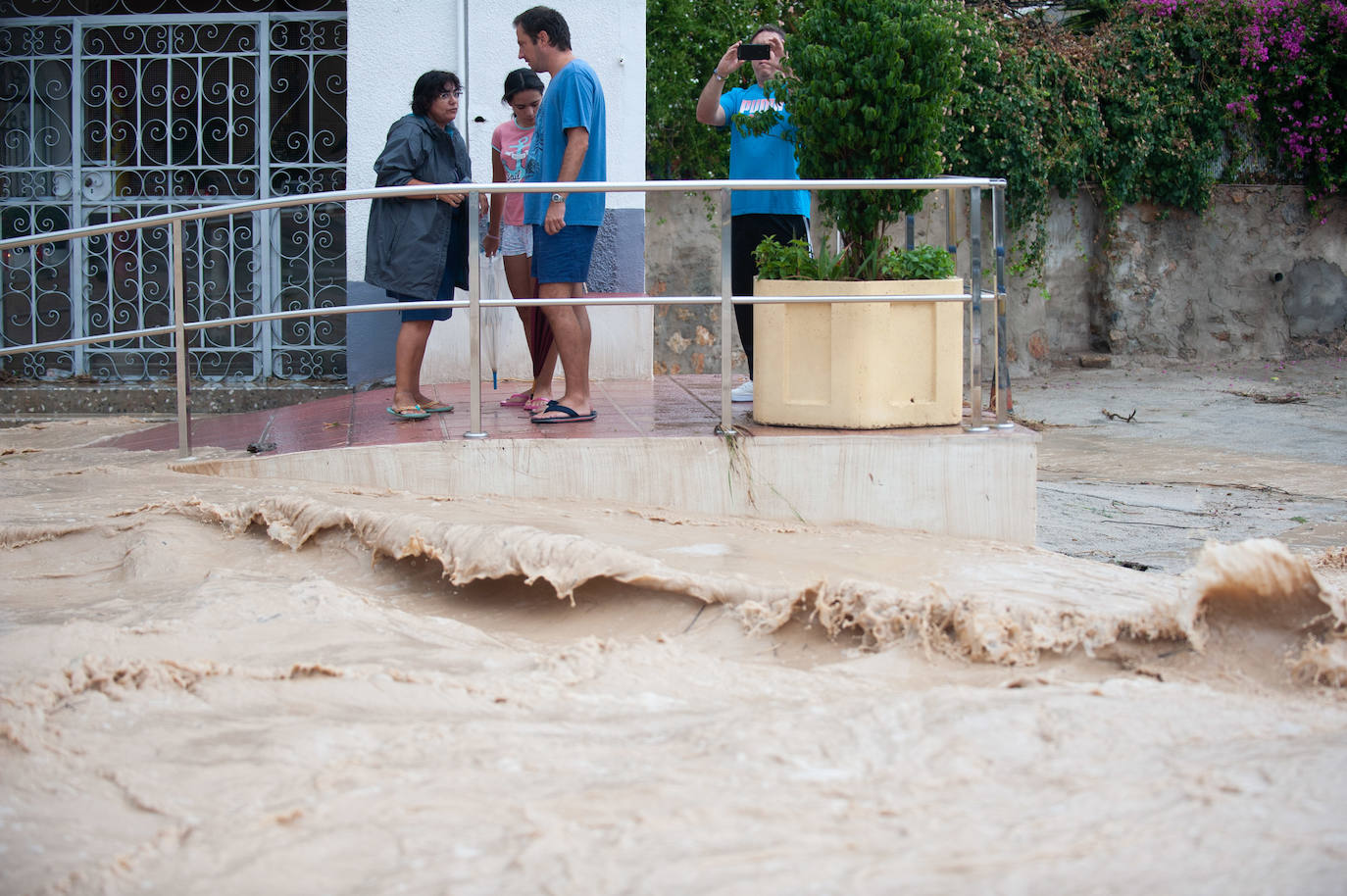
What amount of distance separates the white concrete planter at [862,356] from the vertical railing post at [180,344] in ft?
7.38

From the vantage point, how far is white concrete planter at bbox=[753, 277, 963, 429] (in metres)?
4.62

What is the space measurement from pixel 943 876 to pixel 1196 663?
1260mm

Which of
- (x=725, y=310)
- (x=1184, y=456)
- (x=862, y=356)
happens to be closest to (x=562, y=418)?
(x=725, y=310)

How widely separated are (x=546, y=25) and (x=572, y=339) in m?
1.27

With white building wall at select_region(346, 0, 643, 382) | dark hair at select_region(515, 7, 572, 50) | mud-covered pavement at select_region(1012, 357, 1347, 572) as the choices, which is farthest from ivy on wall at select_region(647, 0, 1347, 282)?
dark hair at select_region(515, 7, 572, 50)

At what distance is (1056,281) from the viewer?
1049cm

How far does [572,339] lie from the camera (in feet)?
16.2

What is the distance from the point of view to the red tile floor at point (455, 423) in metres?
4.81

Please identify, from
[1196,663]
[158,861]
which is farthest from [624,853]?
[1196,663]

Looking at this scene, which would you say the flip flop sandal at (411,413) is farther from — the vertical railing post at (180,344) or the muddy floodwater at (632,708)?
the muddy floodwater at (632,708)

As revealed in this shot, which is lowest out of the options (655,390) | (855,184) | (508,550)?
(508,550)

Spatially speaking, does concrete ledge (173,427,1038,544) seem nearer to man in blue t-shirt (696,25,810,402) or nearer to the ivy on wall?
man in blue t-shirt (696,25,810,402)

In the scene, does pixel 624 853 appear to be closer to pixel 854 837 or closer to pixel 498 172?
pixel 854 837

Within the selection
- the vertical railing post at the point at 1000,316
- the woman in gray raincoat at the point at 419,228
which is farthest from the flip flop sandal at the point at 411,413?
the vertical railing post at the point at 1000,316
